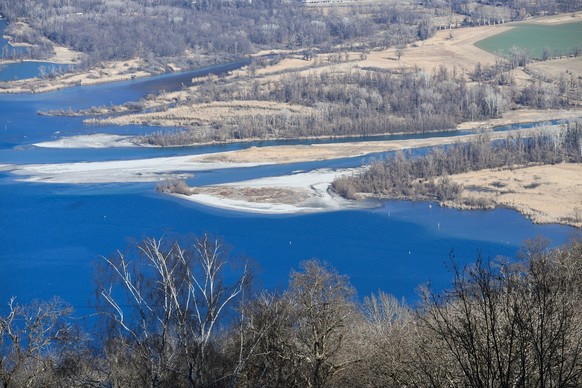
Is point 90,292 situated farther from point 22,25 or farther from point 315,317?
point 22,25

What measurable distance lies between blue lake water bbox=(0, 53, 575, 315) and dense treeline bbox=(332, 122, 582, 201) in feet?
2.52

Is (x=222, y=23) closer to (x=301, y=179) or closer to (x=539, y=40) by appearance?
(x=539, y=40)

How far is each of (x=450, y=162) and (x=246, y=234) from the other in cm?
689

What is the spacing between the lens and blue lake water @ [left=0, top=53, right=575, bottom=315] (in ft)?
51.4

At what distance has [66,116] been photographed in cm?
3450

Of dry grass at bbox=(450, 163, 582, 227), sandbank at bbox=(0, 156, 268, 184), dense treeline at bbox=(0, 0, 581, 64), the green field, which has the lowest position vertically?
dry grass at bbox=(450, 163, 582, 227)

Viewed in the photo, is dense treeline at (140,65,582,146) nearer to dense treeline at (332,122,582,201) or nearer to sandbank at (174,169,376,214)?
dense treeline at (332,122,582,201)

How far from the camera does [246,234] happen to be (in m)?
18.3

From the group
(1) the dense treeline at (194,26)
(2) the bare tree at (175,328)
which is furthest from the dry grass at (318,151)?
(1) the dense treeline at (194,26)

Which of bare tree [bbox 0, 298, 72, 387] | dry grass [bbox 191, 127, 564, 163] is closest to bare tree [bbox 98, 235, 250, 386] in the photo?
bare tree [bbox 0, 298, 72, 387]

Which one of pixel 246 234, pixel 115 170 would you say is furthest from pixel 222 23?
pixel 246 234

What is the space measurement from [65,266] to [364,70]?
2459 cm

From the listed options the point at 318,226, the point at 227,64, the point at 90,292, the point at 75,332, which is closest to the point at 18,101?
the point at 227,64

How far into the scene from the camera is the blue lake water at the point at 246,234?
15.7m
